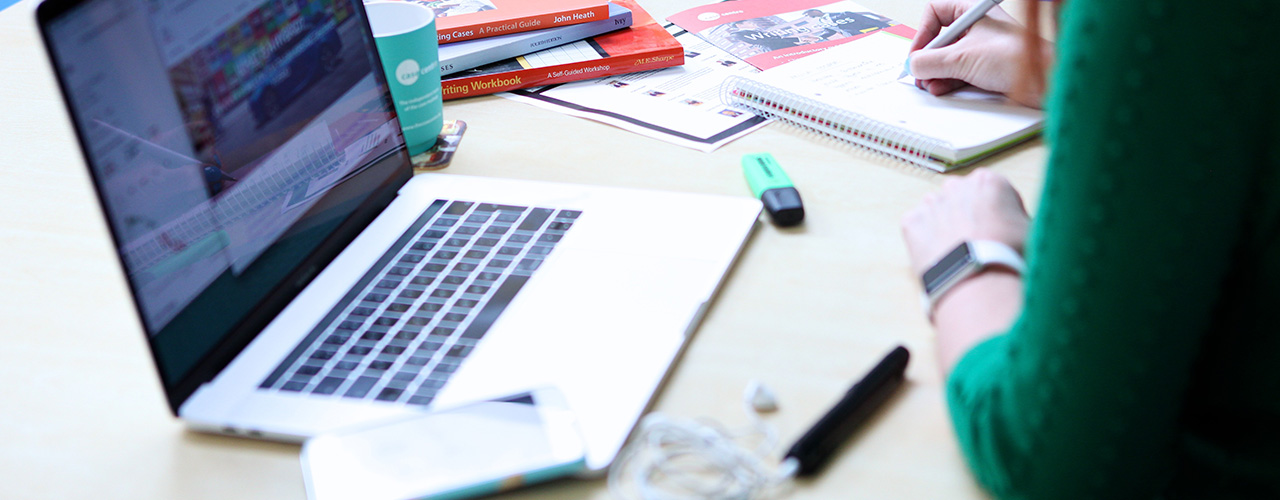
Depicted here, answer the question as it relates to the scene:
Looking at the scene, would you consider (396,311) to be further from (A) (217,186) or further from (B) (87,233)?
(B) (87,233)

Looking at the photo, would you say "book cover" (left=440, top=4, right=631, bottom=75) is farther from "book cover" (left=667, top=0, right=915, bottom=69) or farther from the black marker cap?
the black marker cap

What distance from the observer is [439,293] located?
0.67 m

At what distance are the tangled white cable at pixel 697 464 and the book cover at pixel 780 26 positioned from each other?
→ 650mm

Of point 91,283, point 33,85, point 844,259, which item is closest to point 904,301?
point 844,259

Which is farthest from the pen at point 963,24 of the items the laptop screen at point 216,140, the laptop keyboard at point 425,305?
the laptop screen at point 216,140

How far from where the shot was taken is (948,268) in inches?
26.1

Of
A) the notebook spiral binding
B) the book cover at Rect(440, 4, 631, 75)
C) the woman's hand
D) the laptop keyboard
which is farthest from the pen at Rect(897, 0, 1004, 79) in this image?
the laptop keyboard

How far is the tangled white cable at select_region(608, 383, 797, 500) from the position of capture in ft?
1.67

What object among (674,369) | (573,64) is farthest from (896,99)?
(674,369)

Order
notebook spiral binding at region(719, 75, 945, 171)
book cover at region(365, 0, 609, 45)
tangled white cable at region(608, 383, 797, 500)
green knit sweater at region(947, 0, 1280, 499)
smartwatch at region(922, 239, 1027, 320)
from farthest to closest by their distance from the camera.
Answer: book cover at region(365, 0, 609, 45) → notebook spiral binding at region(719, 75, 945, 171) → smartwatch at region(922, 239, 1027, 320) → tangled white cable at region(608, 383, 797, 500) → green knit sweater at region(947, 0, 1280, 499)

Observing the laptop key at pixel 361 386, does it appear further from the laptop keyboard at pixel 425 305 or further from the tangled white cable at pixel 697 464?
the tangled white cable at pixel 697 464

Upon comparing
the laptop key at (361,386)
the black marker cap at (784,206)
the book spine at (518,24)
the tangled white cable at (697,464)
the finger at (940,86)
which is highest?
the book spine at (518,24)

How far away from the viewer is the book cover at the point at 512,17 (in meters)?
1.10

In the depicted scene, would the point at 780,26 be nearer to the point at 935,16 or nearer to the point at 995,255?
the point at 935,16
